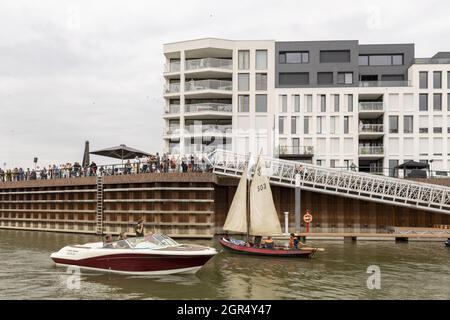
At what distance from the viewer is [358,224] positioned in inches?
1667

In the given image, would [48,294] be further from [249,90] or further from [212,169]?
[249,90]

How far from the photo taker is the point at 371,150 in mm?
56312

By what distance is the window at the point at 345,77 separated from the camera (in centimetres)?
5981

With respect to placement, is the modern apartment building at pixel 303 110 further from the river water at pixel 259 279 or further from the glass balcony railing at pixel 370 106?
the river water at pixel 259 279

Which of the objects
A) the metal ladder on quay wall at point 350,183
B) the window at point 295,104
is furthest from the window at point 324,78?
the metal ladder on quay wall at point 350,183

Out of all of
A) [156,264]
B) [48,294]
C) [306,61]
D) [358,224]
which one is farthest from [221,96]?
[48,294]

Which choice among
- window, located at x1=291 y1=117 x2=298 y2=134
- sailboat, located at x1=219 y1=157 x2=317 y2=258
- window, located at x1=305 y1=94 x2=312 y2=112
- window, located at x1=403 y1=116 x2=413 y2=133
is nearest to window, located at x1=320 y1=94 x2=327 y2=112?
window, located at x1=305 y1=94 x2=312 y2=112

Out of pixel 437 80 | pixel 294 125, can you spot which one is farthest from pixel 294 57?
pixel 437 80

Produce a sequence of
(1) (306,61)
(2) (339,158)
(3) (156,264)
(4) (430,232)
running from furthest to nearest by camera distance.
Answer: (1) (306,61)
(2) (339,158)
(4) (430,232)
(3) (156,264)

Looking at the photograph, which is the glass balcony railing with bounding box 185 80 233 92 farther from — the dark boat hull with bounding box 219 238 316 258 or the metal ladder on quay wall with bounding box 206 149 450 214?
the dark boat hull with bounding box 219 238 316 258

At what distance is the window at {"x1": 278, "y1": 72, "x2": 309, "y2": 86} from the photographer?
61.1m

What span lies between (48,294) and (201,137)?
3950cm

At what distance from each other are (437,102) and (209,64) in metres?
28.9
